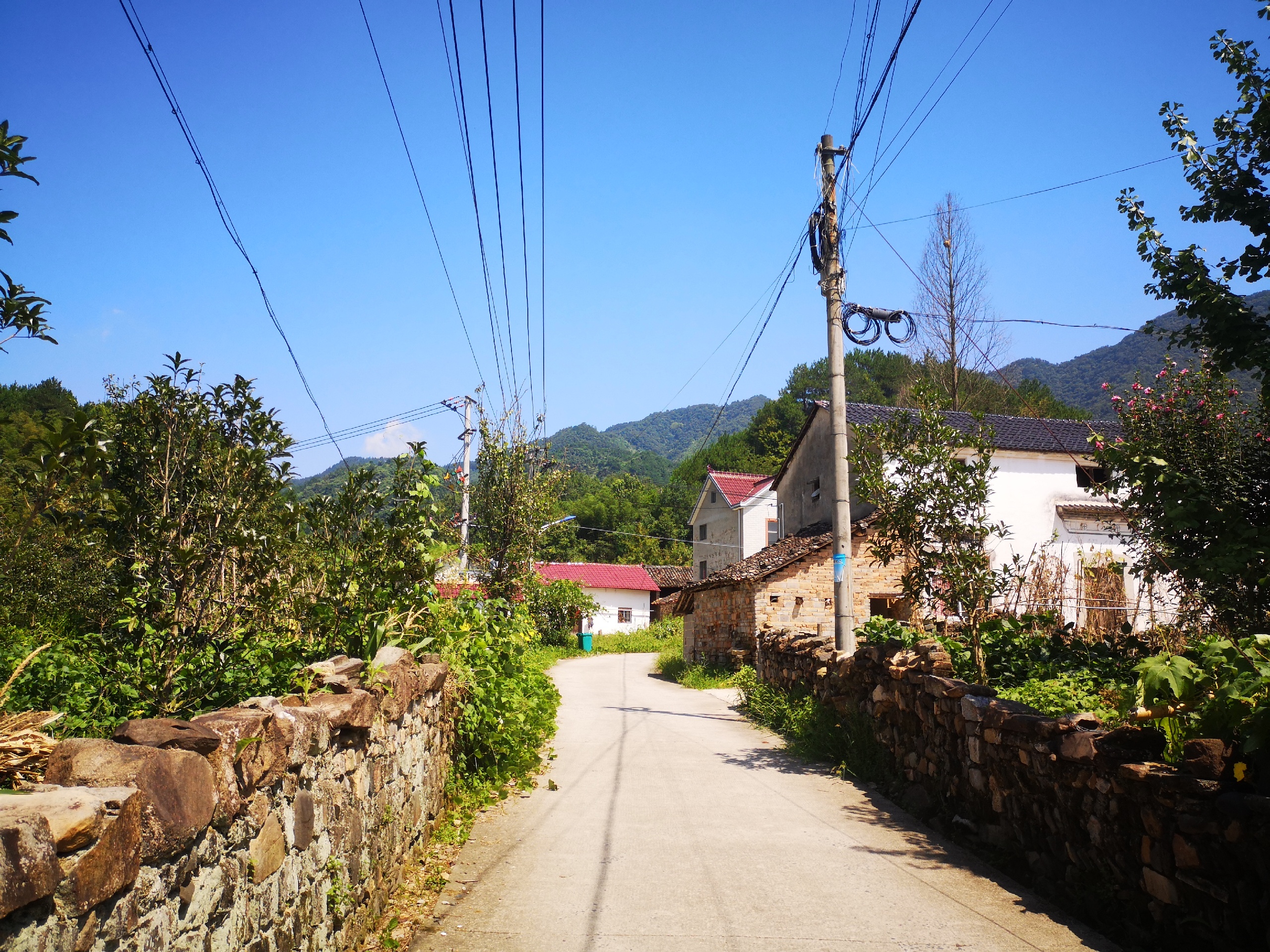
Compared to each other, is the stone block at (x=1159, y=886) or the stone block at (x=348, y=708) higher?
the stone block at (x=348, y=708)

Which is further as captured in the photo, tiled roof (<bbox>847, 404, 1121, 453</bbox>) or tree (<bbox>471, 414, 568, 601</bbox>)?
A: tiled roof (<bbox>847, 404, 1121, 453</bbox>)

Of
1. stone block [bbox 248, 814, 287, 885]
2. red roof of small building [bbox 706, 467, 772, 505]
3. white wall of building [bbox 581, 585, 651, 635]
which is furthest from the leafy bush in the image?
white wall of building [bbox 581, 585, 651, 635]

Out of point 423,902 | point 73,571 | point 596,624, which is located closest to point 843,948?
point 423,902

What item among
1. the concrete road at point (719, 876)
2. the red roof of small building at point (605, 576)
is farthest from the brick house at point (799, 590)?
the red roof of small building at point (605, 576)

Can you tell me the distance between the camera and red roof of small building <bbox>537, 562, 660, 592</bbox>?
44000 millimetres

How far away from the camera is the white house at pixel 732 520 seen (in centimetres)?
3400

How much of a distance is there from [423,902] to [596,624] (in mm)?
39107

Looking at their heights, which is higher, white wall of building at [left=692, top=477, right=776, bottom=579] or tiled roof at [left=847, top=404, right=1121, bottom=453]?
tiled roof at [left=847, top=404, right=1121, bottom=453]

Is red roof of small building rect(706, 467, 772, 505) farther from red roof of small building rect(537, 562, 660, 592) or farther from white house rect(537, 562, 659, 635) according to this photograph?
white house rect(537, 562, 659, 635)

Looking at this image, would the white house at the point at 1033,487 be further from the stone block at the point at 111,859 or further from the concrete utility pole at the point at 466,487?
the stone block at the point at 111,859

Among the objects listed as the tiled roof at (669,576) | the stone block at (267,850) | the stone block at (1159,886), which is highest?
the tiled roof at (669,576)

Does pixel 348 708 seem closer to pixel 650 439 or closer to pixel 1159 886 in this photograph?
pixel 1159 886

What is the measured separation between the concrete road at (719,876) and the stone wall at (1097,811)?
0.90 feet

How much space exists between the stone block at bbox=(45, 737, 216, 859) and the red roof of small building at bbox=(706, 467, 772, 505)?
32030 mm
